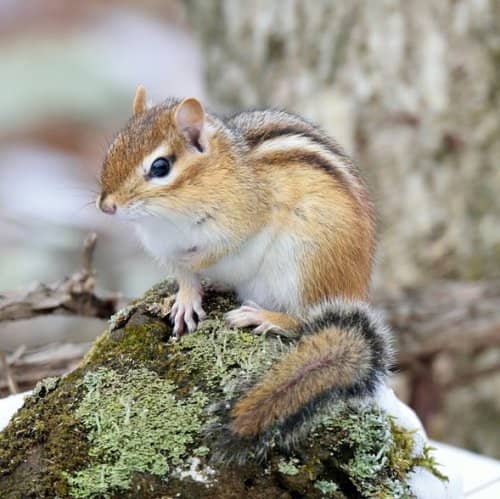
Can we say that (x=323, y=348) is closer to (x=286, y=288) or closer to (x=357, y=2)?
(x=286, y=288)

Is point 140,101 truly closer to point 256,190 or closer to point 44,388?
point 256,190

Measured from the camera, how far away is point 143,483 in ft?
3.92

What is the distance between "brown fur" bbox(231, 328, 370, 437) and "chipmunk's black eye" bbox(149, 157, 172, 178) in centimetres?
32

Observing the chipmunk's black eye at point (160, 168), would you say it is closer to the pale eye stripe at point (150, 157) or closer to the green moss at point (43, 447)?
the pale eye stripe at point (150, 157)

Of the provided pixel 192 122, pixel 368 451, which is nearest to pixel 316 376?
pixel 368 451

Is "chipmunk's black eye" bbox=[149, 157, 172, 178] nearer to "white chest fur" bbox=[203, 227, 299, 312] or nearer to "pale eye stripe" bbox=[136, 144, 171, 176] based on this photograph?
"pale eye stripe" bbox=[136, 144, 171, 176]

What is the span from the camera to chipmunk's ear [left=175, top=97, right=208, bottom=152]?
1.45 metres

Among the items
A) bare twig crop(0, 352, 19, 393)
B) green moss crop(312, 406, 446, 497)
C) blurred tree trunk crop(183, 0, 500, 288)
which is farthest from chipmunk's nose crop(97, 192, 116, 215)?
blurred tree trunk crop(183, 0, 500, 288)

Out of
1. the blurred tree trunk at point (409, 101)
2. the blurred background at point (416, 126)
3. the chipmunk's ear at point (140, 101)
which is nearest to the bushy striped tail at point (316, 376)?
the chipmunk's ear at point (140, 101)

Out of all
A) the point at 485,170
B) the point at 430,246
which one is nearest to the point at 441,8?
the point at 485,170

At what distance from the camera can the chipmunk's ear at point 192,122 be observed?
145 centimetres

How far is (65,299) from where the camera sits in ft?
6.26

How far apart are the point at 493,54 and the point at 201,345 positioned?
6.35 ft

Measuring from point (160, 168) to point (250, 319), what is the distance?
246 millimetres
